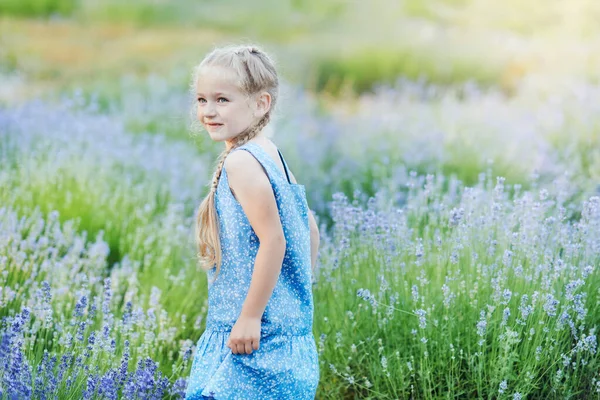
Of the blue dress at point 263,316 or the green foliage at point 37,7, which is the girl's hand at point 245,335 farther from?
the green foliage at point 37,7

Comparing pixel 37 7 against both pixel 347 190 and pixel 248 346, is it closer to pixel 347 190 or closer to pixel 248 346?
pixel 347 190

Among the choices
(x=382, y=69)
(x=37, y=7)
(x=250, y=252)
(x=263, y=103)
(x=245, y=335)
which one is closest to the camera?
(x=245, y=335)

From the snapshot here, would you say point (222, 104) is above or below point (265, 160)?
above

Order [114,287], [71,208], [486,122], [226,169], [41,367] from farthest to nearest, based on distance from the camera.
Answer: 1. [486,122]
2. [71,208]
3. [114,287]
4. [41,367]
5. [226,169]

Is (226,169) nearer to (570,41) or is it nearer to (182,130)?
(182,130)

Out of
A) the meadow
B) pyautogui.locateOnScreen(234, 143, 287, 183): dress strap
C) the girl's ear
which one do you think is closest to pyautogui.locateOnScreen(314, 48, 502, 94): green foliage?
the meadow

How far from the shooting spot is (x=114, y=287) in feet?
12.0

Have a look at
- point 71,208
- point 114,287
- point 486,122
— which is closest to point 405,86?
point 486,122

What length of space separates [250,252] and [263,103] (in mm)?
464

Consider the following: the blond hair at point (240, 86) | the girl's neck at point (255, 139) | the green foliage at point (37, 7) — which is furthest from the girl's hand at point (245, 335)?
the green foliage at point (37, 7)

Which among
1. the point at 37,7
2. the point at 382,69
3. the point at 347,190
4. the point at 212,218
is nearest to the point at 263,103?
the point at 212,218

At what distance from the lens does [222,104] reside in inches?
99.2

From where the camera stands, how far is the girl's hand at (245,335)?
2.38 meters

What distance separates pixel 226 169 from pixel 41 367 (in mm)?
988
